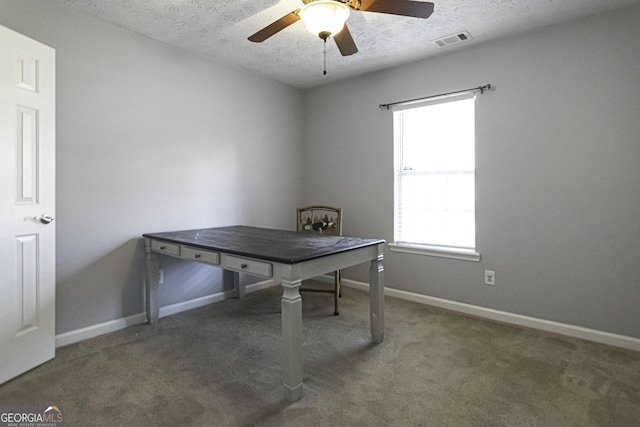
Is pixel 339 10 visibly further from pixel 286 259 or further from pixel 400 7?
pixel 286 259

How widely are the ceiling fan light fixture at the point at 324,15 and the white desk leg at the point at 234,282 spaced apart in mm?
2548

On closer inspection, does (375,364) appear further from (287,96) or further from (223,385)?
(287,96)

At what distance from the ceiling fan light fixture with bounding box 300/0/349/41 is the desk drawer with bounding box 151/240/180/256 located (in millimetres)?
1783

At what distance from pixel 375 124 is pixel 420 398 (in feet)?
8.95

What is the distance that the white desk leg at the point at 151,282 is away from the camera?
9.28 feet

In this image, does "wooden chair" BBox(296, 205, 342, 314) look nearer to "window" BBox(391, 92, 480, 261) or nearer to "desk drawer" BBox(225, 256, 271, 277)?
"window" BBox(391, 92, 480, 261)

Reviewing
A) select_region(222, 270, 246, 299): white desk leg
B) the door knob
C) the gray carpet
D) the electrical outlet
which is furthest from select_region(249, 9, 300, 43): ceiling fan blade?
the electrical outlet

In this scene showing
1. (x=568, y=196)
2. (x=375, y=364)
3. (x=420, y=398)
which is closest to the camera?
(x=420, y=398)

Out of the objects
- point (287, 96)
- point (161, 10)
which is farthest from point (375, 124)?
point (161, 10)

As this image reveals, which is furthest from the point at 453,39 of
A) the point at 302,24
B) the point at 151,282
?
the point at 151,282

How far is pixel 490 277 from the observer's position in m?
3.03

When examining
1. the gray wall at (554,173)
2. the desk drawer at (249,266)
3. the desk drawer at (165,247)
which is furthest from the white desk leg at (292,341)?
the gray wall at (554,173)

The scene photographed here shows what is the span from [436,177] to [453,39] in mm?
1202

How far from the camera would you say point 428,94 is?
10.9 feet
